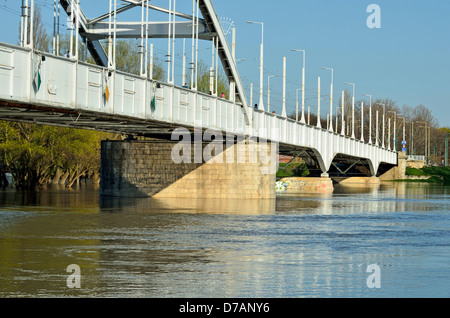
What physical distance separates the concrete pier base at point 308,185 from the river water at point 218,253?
47.3 m

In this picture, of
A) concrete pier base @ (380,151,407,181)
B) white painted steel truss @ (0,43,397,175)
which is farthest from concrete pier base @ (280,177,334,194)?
concrete pier base @ (380,151,407,181)

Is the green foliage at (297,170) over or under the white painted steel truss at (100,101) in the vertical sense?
under

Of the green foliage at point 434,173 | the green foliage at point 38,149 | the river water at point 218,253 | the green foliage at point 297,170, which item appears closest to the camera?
the river water at point 218,253

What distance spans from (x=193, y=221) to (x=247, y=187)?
22149mm

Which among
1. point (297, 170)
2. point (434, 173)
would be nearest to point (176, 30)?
point (297, 170)

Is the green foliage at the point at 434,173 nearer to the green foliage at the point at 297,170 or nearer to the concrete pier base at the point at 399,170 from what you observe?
the concrete pier base at the point at 399,170

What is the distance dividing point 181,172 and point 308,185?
36.6 metres

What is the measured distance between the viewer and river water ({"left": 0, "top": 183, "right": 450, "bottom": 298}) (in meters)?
19.5

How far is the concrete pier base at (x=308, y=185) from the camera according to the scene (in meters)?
95.5

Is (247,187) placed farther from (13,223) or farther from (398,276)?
(398,276)

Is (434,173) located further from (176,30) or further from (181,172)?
(176,30)

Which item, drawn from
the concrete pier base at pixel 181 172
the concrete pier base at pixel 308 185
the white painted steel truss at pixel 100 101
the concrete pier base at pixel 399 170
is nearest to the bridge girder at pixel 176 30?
the white painted steel truss at pixel 100 101

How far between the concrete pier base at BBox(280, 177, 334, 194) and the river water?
4729 cm

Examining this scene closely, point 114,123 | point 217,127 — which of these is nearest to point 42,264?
point 114,123
